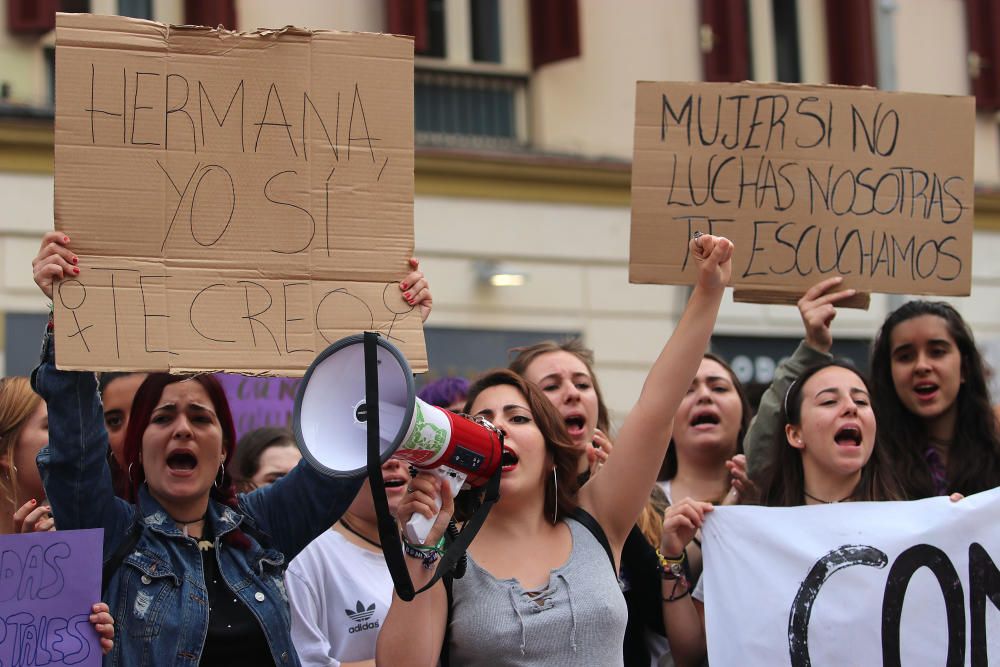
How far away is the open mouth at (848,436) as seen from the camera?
4414 mm

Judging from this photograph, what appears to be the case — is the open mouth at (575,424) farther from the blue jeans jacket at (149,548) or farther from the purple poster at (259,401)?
the purple poster at (259,401)

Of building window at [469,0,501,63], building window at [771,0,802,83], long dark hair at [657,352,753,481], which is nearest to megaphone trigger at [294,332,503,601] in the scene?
long dark hair at [657,352,753,481]

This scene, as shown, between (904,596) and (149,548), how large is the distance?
6.35 ft

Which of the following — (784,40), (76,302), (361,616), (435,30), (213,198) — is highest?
(784,40)

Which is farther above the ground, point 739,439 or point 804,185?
point 804,185

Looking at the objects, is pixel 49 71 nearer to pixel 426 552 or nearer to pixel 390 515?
pixel 426 552

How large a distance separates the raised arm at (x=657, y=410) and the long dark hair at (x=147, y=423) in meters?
0.90

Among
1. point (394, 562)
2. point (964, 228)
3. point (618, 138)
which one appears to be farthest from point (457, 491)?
point (618, 138)

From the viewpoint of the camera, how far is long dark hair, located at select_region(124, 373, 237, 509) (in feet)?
12.8

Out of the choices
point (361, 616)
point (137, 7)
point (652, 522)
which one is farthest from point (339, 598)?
point (137, 7)

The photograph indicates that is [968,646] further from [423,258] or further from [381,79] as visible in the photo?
[423,258]

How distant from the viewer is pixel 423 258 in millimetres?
11102

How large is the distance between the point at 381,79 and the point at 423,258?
7.13 m

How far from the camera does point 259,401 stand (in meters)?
8.14
